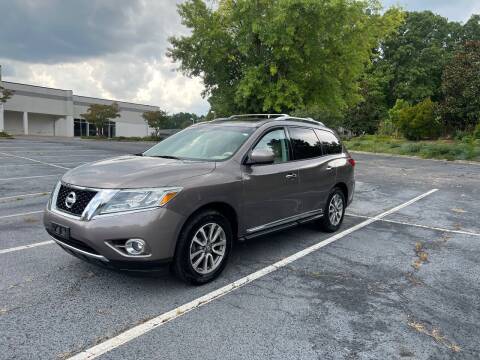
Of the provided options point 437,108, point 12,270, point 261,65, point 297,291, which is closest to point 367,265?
point 297,291

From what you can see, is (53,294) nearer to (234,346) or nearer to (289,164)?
(234,346)

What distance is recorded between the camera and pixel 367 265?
184 inches

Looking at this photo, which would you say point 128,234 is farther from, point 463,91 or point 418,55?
point 418,55

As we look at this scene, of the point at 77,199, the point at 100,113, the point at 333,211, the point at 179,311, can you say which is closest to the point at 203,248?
the point at 179,311

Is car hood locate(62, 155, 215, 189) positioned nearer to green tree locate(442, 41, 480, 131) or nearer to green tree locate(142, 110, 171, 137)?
green tree locate(442, 41, 480, 131)

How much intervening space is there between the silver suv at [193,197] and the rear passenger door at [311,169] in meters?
0.01

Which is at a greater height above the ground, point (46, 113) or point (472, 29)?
point (472, 29)

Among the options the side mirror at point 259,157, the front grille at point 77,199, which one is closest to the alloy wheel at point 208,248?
the side mirror at point 259,157

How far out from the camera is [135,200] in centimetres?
350

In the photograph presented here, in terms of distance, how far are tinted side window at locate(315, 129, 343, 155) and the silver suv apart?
1.21ft

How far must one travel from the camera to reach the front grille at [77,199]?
358cm

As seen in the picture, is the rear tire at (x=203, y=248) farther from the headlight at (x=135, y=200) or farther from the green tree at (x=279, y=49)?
the green tree at (x=279, y=49)

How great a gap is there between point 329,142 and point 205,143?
7.53ft

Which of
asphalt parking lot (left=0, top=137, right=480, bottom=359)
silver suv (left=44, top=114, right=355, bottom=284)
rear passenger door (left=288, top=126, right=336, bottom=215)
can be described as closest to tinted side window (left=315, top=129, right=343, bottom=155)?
rear passenger door (left=288, top=126, right=336, bottom=215)
